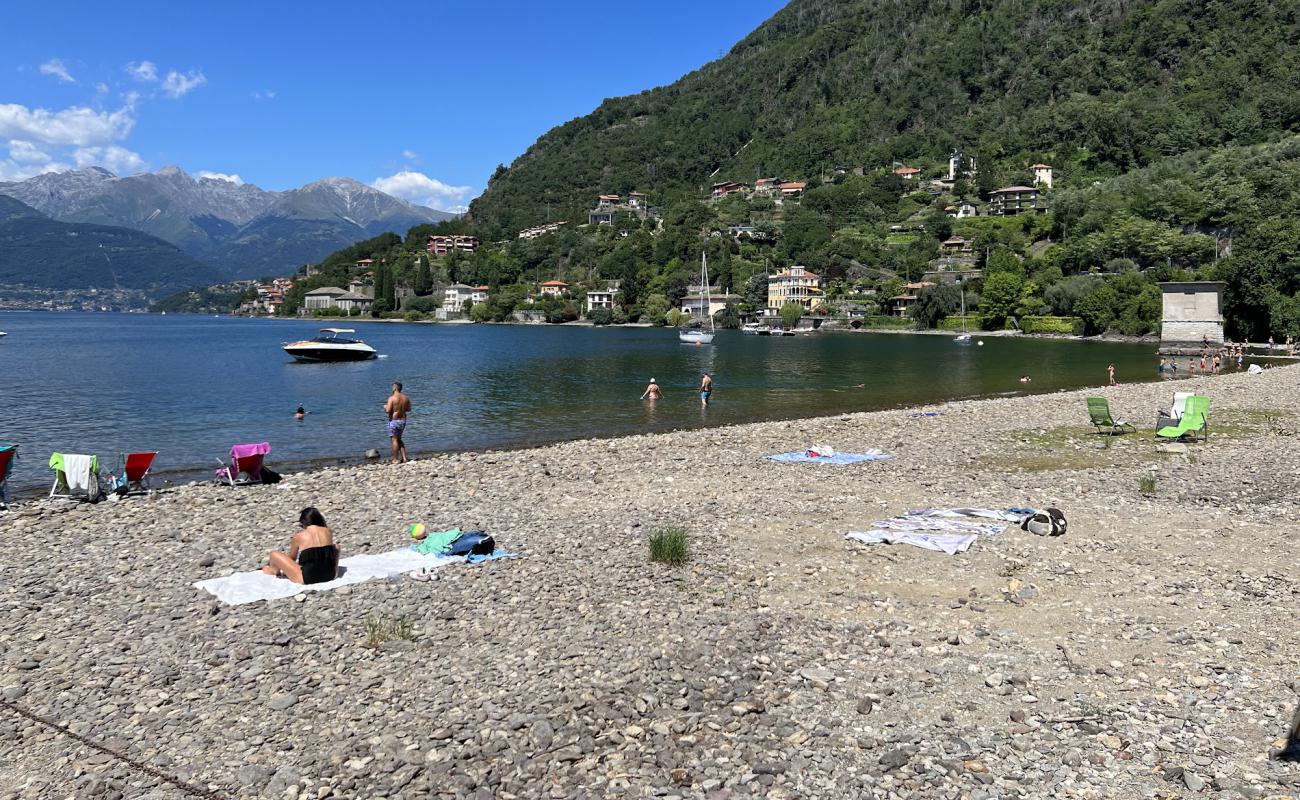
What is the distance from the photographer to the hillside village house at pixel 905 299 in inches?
5231

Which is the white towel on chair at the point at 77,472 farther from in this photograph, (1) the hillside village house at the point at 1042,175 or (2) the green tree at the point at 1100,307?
(1) the hillside village house at the point at 1042,175

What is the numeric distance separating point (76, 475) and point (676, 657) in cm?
1455

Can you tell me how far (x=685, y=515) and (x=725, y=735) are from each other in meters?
7.64

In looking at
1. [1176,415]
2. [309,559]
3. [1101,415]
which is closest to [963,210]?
[1176,415]

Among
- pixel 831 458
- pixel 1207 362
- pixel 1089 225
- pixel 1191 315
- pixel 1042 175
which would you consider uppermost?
pixel 1042 175

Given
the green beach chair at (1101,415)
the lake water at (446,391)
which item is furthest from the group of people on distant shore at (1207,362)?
the green beach chair at (1101,415)

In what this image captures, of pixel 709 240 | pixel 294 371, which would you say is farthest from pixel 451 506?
pixel 709 240

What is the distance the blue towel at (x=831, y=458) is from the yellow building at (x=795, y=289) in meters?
129

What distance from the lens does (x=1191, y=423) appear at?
2164 cm

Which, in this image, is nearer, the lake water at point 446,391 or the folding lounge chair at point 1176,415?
the folding lounge chair at point 1176,415

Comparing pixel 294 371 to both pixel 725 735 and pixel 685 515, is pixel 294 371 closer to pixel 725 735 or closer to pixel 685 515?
pixel 685 515

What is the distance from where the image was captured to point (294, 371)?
191 ft

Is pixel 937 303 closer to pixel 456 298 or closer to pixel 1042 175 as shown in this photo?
pixel 1042 175

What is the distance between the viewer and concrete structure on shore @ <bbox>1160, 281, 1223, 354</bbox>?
57.8 metres
